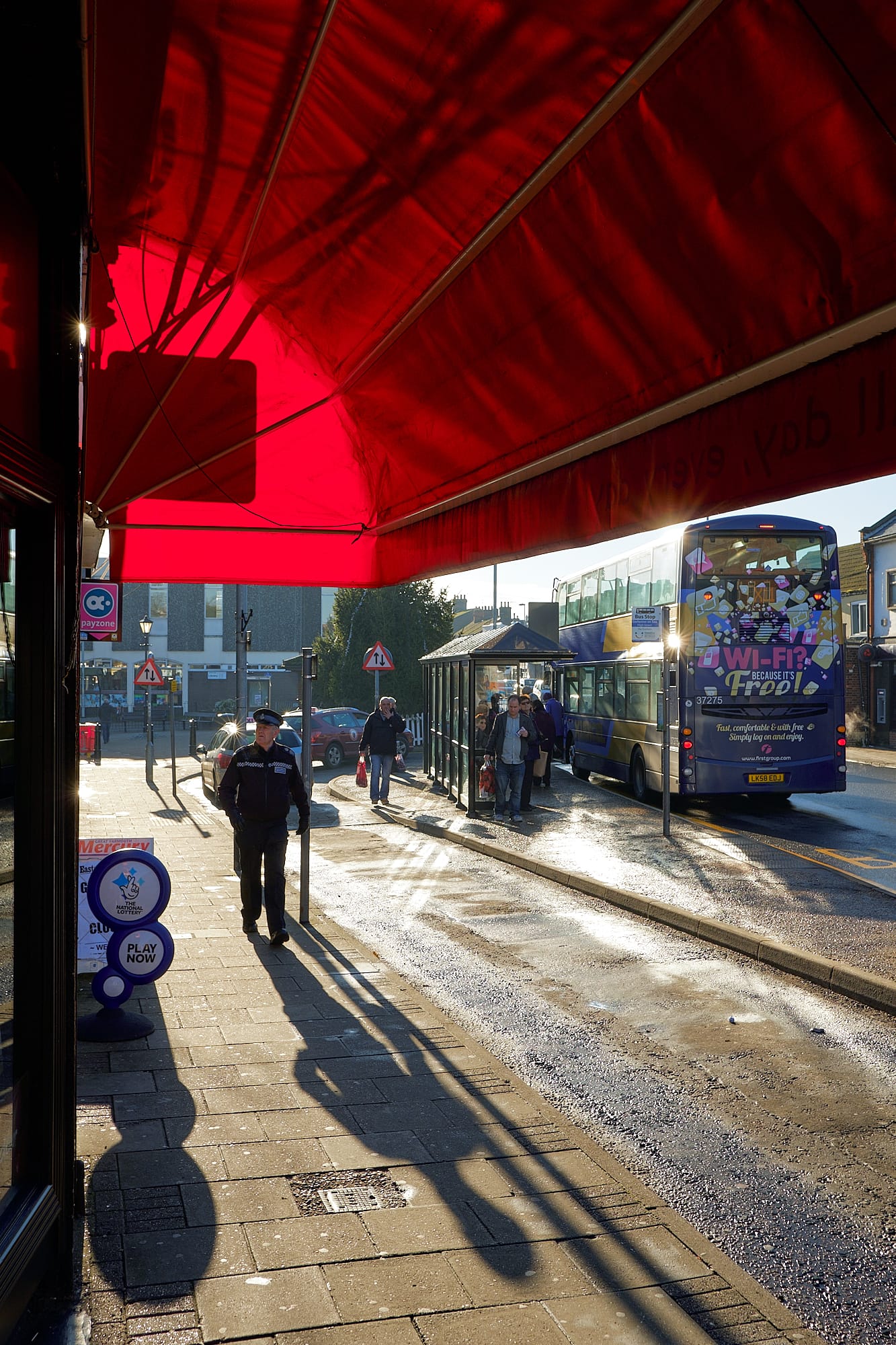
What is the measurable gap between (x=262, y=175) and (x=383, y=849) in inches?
475

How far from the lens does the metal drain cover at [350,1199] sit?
436 cm

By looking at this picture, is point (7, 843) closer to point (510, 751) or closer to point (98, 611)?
point (98, 611)

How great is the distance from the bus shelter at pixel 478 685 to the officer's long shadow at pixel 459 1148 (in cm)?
1118

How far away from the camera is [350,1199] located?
14.6 ft

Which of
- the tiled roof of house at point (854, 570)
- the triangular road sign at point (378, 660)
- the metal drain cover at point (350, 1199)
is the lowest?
the metal drain cover at point (350, 1199)

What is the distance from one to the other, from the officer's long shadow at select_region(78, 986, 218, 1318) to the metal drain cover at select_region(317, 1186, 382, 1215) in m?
0.43

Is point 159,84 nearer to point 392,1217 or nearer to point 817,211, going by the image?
point 817,211

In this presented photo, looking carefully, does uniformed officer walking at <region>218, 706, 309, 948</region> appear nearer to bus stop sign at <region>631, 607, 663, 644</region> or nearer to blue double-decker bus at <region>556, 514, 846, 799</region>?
bus stop sign at <region>631, 607, 663, 644</region>

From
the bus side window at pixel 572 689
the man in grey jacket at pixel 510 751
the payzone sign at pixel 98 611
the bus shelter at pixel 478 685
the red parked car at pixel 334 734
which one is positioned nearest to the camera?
the payzone sign at pixel 98 611

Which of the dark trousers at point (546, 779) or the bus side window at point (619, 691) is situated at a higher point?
the bus side window at point (619, 691)

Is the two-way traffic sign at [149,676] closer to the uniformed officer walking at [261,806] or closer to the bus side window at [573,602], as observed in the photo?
the bus side window at [573,602]

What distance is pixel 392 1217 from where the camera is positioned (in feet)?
14.1

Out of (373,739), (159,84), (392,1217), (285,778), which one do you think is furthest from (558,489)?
(373,739)

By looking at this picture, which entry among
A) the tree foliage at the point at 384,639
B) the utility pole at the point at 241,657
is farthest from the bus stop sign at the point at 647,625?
the tree foliage at the point at 384,639
